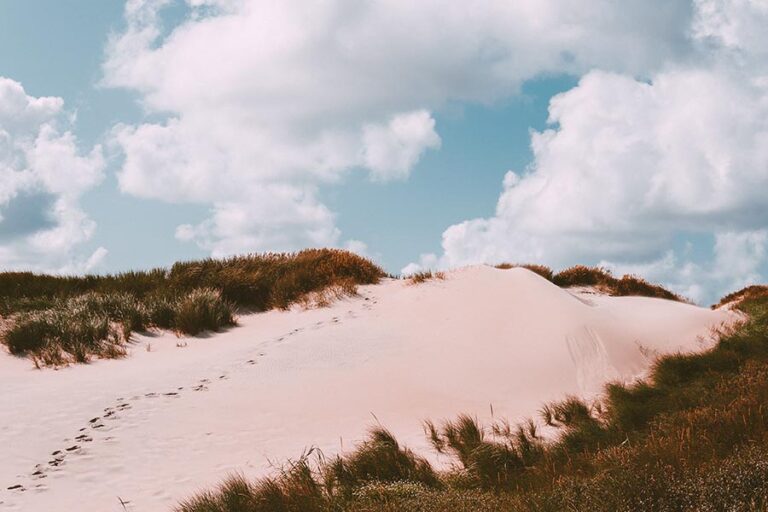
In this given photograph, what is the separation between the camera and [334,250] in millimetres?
16234

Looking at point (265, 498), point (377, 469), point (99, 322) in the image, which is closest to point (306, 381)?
point (377, 469)

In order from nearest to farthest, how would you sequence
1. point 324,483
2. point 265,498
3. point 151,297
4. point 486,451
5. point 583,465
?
point 265,498, point 583,465, point 324,483, point 486,451, point 151,297

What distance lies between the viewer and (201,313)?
40.8ft

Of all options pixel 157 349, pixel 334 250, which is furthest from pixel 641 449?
pixel 334 250

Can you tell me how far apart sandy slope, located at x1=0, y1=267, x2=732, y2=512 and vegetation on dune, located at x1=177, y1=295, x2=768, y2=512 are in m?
0.89

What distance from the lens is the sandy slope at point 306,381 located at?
6.78 meters

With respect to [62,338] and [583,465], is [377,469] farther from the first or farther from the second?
[62,338]

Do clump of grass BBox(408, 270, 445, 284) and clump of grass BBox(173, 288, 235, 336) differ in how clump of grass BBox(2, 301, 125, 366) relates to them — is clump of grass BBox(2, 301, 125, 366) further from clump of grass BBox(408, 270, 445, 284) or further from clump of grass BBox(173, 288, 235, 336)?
clump of grass BBox(408, 270, 445, 284)

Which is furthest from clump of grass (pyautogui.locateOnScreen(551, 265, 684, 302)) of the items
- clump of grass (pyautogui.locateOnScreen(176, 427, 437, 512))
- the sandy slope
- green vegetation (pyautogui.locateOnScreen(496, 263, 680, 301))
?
clump of grass (pyautogui.locateOnScreen(176, 427, 437, 512))

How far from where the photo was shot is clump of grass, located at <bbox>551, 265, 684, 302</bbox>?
18.6 meters

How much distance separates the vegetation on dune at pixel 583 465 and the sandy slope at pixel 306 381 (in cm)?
89

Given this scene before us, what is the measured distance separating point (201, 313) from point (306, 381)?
13.0ft

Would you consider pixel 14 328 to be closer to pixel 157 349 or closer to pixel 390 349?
pixel 157 349

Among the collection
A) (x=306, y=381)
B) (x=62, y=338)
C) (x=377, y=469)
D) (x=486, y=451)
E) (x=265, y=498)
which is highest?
(x=62, y=338)
